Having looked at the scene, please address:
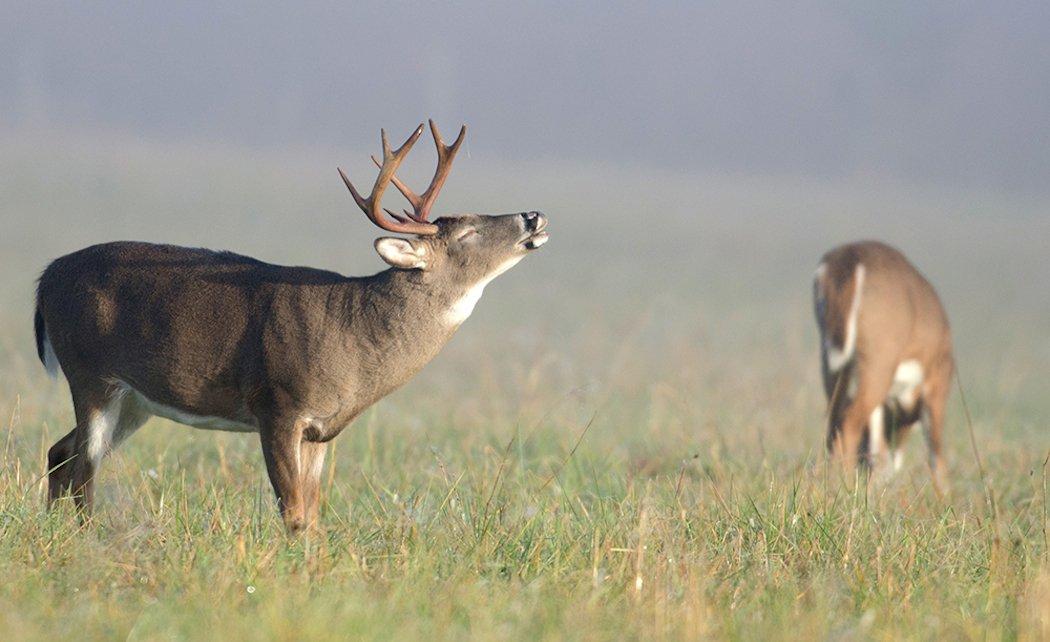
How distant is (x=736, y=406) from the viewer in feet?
42.9

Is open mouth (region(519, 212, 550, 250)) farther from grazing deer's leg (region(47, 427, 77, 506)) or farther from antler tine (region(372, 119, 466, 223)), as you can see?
grazing deer's leg (region(47, 427, 77, 506))

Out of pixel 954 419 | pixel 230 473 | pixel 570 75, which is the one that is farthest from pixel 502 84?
pixel 230 473

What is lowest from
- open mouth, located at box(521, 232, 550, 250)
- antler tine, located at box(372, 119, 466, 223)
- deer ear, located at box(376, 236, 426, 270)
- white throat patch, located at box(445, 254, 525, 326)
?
white throat patch, located at box(445, 254, 525, 326)

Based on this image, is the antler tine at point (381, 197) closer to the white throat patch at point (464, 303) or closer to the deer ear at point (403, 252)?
the deer ear at point (403, 252)

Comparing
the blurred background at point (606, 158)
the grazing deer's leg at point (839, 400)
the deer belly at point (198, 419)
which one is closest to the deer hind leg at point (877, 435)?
the grazing deer's leg at point (839, 400)

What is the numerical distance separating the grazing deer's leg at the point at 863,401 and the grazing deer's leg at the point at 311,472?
4.35 metres

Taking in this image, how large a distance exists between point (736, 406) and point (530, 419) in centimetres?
258

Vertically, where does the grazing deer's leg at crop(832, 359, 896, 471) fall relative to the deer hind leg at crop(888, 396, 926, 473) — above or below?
above

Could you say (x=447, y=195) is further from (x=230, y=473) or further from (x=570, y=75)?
(x=570, y=75)

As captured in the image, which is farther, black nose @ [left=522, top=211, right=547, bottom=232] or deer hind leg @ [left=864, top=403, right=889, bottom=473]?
deer hind leg @ [left=864, top=403, right=889, bottom=473]

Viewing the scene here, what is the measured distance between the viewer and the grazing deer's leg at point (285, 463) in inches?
252

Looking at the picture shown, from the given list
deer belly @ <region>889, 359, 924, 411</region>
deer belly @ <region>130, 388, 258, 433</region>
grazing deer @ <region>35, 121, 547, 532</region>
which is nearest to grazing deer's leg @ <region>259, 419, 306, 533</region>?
grazing deer @ <region>35, 121, 547, 532</region>

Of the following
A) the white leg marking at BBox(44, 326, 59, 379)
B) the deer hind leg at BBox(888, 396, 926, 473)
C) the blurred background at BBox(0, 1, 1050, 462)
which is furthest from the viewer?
the blurred background at BBox(0, 1, 1050, 462)

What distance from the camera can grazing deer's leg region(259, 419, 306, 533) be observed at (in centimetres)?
640
